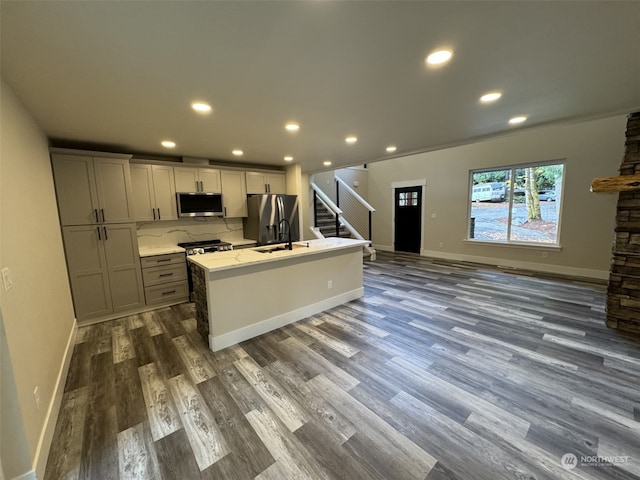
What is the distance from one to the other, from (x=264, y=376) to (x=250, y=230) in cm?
319

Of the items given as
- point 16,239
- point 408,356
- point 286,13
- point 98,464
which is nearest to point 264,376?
point 98,464

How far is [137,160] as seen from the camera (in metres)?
3.79

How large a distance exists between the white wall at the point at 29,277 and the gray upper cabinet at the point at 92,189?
515 mm

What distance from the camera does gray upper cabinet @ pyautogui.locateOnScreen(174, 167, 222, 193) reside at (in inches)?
165

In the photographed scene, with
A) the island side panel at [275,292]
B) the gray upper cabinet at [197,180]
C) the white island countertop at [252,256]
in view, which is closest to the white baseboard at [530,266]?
the island side panel at [275,292]

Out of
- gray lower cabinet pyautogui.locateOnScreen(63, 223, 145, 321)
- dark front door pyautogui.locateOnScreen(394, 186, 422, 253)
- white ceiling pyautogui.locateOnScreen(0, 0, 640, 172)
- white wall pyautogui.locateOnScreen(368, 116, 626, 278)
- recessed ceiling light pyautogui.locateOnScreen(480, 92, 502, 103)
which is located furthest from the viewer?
dark front door pyautogui.locateOnScreen(394, 186, 422, 253)

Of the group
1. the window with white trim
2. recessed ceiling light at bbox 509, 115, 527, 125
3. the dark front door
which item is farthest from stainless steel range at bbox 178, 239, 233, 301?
the window with white trim

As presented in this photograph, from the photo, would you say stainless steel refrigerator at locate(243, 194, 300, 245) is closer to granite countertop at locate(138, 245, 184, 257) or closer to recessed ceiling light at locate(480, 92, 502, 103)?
granite countertop at locate(138, 245, 184, 257)

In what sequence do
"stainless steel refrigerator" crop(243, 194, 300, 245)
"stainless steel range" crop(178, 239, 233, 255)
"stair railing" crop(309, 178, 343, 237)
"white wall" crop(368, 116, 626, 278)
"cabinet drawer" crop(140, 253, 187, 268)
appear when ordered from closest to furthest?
1. "cabinet drawer" crop(140, 253, 187, 268)
2. "stainless steel range" crop(178, 239, 233, 255)
3. "white wall" crop(368, 116, 626, 278)
4. "stainless steel refrigerator" crop(243, 194, 300, 245)
5. "stair railing" crop(309, 178, 343, 237)

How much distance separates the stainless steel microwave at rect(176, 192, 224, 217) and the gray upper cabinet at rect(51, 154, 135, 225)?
0.72 m

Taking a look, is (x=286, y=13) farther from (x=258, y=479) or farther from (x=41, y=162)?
(x=41, y=162)

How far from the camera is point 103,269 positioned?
11.2 feet

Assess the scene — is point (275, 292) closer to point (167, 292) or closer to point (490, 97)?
point (167, 292)

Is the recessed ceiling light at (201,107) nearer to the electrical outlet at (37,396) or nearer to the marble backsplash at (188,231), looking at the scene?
the electrical outlet at (37,396)
